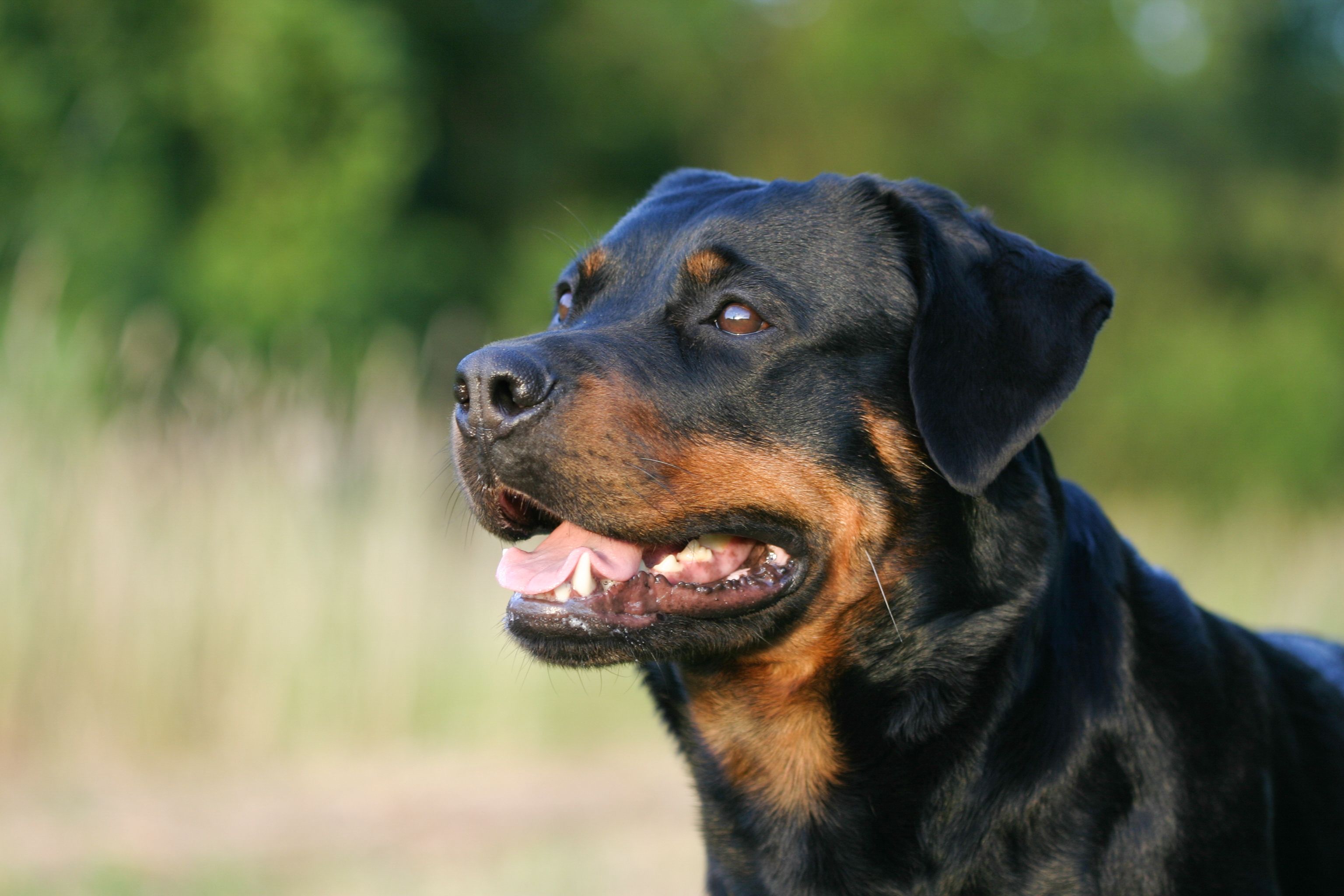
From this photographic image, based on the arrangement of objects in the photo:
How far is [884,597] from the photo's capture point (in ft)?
8.38

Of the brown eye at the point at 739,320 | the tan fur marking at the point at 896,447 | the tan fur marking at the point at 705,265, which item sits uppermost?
the tan fur marking at the point at 705,265

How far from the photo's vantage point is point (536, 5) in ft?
66.6

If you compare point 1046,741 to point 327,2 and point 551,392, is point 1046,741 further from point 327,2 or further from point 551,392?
point 327,2

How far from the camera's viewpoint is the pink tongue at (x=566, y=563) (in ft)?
8.33

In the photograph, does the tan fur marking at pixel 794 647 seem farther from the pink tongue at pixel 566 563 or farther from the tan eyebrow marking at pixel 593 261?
the tan eyebrow marking at pixel 593 261

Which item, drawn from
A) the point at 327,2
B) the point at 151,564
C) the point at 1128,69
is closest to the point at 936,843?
the point at 151,564

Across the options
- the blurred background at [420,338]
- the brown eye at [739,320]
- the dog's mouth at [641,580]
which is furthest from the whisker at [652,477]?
the blurred background at [420,338]

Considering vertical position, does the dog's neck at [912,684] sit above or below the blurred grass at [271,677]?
above

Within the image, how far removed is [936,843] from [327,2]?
14.2m

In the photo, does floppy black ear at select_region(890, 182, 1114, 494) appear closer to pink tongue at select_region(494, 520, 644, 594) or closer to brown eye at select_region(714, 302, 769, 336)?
brown eye at select_region(714, 302, 769, 336)

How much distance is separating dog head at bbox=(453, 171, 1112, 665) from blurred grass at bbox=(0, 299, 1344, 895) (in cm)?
267

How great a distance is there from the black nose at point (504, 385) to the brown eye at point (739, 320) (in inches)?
17.1

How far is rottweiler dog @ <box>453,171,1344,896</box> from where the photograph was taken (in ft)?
7.83

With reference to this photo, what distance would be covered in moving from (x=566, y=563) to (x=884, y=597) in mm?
644
